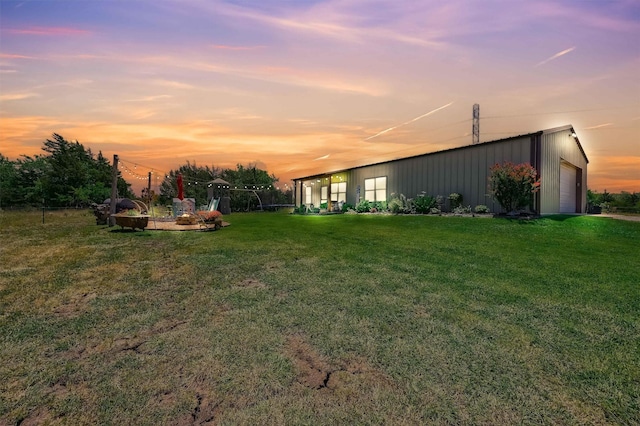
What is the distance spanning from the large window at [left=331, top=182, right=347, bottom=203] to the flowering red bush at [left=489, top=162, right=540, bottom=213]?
13728 mm

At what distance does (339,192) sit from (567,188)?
1555 cm

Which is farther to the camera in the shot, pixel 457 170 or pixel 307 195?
pixel 307 195

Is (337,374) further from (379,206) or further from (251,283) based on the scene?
(379,206)

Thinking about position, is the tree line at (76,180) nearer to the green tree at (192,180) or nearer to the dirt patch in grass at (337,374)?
the green tree at (192,180)

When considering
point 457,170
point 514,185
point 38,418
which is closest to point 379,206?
point 457,170

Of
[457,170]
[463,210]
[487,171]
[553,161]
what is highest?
[553,161]

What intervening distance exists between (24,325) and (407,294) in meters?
4.50

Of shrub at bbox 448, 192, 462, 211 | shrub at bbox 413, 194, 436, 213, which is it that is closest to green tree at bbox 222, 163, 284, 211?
shrub at bbox 413, 194, 436, 213

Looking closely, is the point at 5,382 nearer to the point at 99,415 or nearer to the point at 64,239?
the point at 99,415

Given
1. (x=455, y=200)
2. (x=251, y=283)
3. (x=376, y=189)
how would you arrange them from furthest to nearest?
1. (x=376, y=189)
2. (x=455, y=200)
3. (x=251, y=283)

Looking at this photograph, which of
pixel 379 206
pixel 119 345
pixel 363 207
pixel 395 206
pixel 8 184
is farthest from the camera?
pixel 8 184

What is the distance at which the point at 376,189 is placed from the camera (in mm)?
23078

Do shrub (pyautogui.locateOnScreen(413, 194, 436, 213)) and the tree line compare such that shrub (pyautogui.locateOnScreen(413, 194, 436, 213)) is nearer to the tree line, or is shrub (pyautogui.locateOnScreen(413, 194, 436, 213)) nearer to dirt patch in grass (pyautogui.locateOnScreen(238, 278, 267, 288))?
dirt patch in grass (pyautogui.locateOnScreen(238, 278, 267, 288))

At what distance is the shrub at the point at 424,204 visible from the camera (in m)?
17.6
